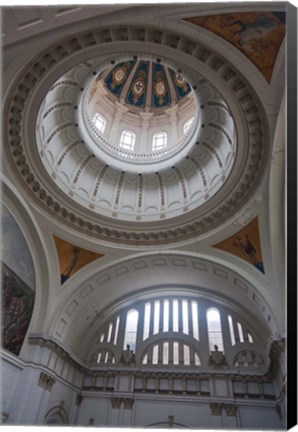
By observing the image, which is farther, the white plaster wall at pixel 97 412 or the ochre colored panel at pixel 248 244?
the white plaster wall at pixel 97 412

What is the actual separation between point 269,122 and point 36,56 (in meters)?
7.07

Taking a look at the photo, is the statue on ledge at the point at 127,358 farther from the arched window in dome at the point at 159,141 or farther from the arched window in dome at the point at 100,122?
the arched window in dome at the point at 100,122

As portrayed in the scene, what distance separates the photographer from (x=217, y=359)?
48.4ft

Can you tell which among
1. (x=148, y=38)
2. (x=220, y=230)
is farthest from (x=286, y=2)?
(x=220, y=230)

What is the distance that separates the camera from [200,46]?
7.92 metres

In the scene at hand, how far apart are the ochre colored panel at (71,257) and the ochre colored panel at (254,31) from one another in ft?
33.7

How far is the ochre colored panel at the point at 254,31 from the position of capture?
6294 mm

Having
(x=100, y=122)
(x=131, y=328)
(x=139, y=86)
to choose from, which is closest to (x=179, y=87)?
(x=139, y=86)

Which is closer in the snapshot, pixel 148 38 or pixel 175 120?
pixel 148 38

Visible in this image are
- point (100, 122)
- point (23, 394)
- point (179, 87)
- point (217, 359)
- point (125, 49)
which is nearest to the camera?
point (125, 49)

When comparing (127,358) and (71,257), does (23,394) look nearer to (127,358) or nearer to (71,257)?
(127,358)

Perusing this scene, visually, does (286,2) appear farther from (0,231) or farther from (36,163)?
(0,231)

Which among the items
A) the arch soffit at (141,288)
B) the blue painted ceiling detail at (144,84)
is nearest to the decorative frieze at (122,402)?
the arch soffit at (141,288)

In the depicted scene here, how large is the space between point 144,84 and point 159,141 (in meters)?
4.29
